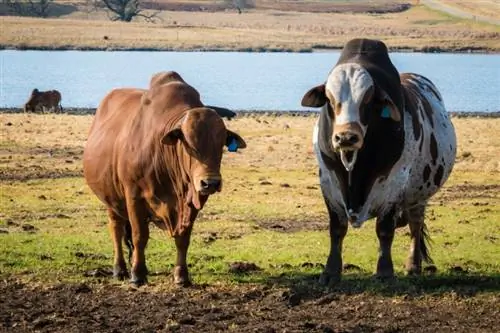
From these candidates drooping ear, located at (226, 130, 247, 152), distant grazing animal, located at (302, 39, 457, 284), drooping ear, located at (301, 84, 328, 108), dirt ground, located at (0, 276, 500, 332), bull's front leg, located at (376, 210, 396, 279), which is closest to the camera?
dirt ground, located at (0, 276, 500, 332)

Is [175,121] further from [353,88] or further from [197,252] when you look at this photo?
[197,252]

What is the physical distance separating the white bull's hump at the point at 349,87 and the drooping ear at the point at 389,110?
7.8 inches

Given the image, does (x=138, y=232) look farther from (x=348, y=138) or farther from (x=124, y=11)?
(x=124, y=11)

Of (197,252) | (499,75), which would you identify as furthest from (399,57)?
(197,252)

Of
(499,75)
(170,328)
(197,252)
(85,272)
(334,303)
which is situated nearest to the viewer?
(170,328)

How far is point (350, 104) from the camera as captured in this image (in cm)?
1145

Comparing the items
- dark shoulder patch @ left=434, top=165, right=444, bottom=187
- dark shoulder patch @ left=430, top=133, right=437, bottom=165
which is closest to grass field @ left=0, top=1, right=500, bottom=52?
dark shoulder patch @ left=434, top=165, right=444, bottom=187

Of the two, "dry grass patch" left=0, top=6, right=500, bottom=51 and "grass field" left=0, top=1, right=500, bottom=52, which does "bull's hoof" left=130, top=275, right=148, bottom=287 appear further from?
"dry grass patch" left=0, top=6, right=500, bottom=51

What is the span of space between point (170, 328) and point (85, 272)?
308 cm

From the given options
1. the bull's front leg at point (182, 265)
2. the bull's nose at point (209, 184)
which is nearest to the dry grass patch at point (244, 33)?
the bull's front leg at point (182, 265)

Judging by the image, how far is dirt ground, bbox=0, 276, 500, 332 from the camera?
10195mm

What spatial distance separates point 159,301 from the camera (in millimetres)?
11312

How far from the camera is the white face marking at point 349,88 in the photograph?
1141 cm

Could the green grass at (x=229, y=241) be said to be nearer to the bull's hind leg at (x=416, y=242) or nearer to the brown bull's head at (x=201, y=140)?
the bull's hind leg at (x=416, y=242)
